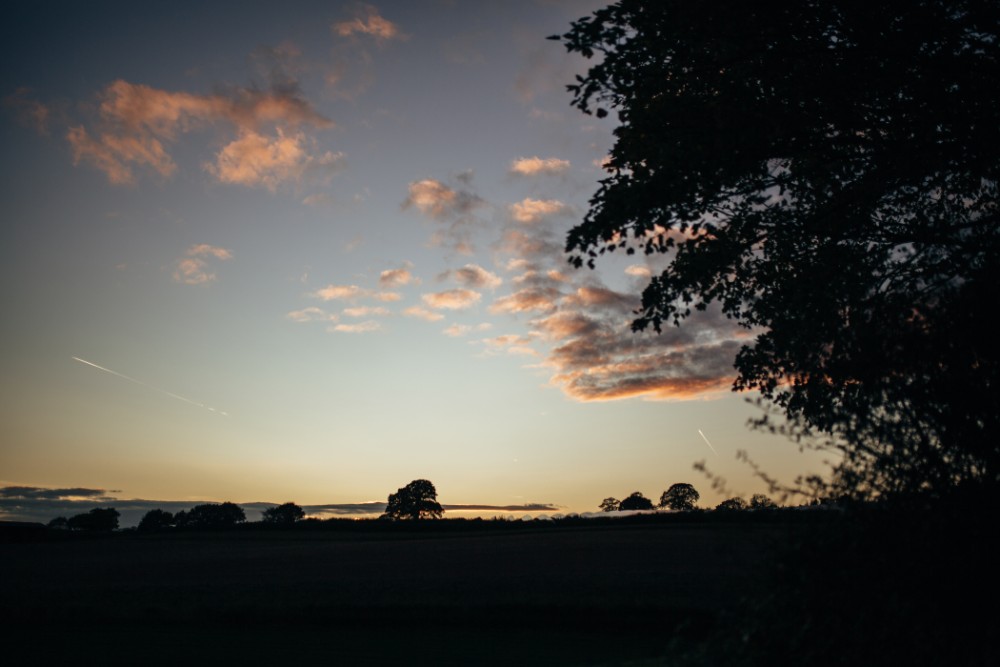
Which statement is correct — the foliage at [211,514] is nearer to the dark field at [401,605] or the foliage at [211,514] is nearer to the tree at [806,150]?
the dark field at [401,605]

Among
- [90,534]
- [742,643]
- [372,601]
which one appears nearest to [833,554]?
[742,643]

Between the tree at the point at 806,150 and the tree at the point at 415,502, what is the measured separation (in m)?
96.6

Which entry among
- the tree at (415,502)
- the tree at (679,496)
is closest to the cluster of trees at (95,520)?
the tree at (415,502)

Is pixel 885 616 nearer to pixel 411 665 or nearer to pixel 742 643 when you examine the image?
pixel 742 643

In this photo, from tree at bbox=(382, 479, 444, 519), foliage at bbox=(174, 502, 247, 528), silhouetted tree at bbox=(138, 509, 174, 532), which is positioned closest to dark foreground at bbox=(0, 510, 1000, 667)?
tree at bbox=(382, 479, 444, 519)

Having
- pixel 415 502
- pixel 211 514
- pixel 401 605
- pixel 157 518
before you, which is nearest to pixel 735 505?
pixel 401 605

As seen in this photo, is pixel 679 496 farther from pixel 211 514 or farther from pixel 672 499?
pixel 211 514

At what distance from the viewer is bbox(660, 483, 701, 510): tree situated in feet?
364

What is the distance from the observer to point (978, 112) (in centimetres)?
1221

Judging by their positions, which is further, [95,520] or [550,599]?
[95,520]

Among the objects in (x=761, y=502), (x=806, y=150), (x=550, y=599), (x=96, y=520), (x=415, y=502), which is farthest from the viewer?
(x=96, y=520)

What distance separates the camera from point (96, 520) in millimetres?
119250

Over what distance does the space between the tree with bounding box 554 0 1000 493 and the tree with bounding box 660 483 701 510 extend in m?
102

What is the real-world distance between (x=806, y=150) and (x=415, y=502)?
100271mm
